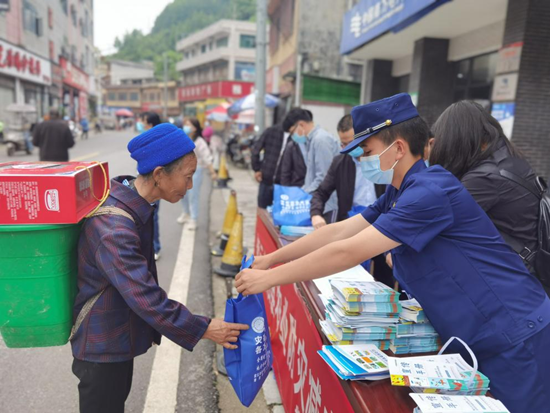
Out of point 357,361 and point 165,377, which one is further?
point 165,377

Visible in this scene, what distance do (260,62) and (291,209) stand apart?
23.8 ft

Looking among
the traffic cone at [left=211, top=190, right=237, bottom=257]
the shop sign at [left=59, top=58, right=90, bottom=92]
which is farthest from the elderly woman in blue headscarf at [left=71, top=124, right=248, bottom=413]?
the shop sign at [left=59, top=58, right=90, bottom=92]

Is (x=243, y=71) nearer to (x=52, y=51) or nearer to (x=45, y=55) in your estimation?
(x=52, y=51)

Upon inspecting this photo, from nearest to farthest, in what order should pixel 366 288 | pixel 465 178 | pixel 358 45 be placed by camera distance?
pixel 366 288 < pixel 465 178 < pixel 358 45

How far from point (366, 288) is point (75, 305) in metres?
1.14

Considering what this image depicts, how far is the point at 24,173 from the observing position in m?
1.41

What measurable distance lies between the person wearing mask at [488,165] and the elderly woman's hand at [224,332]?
1232 mm

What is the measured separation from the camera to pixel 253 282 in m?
1.75

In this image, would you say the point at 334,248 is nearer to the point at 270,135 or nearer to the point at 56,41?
the point at 270,135

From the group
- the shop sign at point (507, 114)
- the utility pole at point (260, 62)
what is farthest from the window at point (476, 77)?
the utility pole at point (260, 62)

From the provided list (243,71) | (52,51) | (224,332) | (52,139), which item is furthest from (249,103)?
(243,71)

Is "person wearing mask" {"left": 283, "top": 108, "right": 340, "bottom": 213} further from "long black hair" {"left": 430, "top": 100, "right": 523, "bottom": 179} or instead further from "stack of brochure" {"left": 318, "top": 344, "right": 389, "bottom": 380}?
"stack of brochure" {"left": 318, "top": 344, "right": 389, "bottom": 380}

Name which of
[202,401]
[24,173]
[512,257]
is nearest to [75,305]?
[24,173]

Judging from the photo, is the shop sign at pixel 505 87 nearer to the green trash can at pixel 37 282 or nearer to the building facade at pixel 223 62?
the green trash can at pixel 37 282
